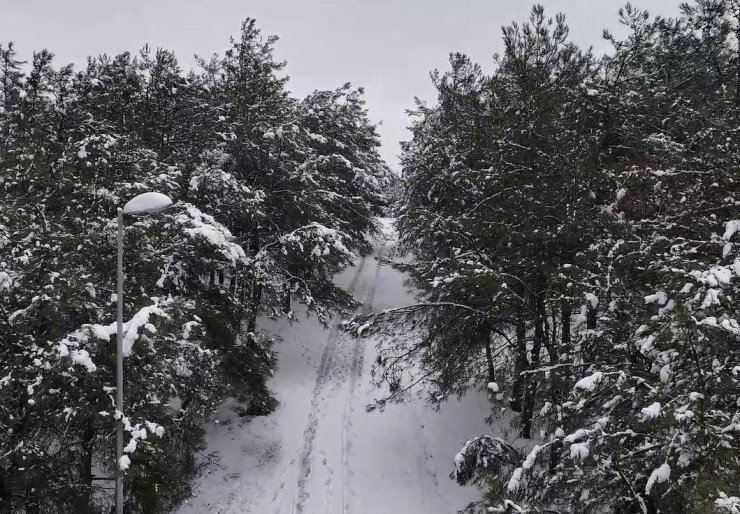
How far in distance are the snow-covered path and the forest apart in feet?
3.12

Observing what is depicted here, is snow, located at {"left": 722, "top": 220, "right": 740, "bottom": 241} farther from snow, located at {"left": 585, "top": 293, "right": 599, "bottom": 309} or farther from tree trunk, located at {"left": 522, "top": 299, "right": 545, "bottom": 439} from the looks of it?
tree trunk, located at {"left": 522, "top": 299, "right": 545, "bottom": 439}

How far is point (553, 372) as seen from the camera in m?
8.93

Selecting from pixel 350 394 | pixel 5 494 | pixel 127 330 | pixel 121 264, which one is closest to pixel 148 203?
pixel 121 264

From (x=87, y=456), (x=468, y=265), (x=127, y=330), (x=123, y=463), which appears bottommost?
(x=87, y=456)

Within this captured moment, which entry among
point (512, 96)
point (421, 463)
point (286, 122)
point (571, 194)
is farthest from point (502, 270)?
point (286, 122)

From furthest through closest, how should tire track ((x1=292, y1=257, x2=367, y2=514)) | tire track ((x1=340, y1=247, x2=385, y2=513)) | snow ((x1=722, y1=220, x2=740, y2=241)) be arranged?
tire track ((x1=340, y1=247, x2=385, y2=513))
tire track ((x1=292, y1=257, x2=367, y2=514))
snow ((x1=722, y1=220, x2=740, y2=241))

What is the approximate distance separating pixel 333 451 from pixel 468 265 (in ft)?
23.7

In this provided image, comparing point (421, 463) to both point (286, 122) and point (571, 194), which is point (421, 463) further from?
point (286, 122)

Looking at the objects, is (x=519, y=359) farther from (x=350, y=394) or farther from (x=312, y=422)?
(x=350, y=394)

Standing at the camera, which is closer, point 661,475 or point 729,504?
point 729,504

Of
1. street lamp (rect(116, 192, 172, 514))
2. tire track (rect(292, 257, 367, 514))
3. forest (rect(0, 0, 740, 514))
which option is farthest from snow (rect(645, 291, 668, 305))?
tire track (rect(292, 257, 367, 514))

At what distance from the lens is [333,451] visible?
45.6 ft

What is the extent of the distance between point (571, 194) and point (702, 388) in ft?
15.3

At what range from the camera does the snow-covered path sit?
1208 cm
